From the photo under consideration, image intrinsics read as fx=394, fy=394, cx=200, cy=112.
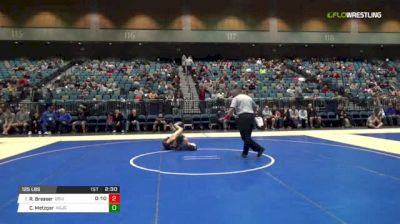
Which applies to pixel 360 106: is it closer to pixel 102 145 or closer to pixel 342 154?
pixel 342 154

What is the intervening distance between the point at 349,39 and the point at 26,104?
27718 millimetres

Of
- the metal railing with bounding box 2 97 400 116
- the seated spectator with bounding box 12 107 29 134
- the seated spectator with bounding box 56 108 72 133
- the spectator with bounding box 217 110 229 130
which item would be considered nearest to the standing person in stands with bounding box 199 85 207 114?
the metal railing with bounding box 2 97 400 116

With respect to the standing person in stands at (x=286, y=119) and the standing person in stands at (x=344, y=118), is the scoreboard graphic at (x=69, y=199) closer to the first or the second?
the standing person in stands at (x=286, y=119)

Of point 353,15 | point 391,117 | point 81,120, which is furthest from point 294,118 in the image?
point 353,15

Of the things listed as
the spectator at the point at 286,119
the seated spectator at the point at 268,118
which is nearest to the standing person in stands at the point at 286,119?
the spectator at the point at 286,119

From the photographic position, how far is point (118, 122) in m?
19.4

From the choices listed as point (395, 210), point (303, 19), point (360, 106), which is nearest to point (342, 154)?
point (395, 210)

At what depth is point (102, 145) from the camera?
13461 mm

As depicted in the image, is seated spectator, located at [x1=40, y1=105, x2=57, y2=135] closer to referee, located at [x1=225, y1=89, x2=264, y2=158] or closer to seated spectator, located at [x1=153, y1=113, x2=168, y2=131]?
seated spectator, located at [x1=153, y1=113, x2=168, y2=131]

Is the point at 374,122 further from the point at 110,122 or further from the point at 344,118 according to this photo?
the point at 110,122

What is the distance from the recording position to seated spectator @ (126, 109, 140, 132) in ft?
64.6

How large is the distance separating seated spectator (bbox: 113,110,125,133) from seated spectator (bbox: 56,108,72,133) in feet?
7.24

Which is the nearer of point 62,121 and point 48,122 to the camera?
point 48,122

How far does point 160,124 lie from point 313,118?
8000 mm
